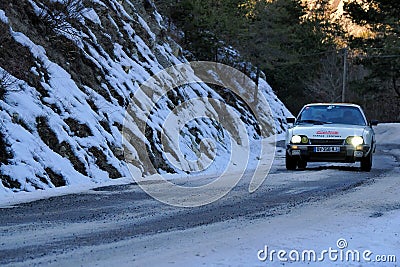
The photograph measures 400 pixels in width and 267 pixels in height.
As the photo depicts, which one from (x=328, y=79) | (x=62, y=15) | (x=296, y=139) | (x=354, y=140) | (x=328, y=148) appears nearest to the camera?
(x=328, y=148)

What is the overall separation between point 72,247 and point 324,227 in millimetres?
2772

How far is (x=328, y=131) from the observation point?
1469 centimetres

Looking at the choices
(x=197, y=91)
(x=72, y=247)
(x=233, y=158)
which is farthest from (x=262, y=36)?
(x=72, y=247)

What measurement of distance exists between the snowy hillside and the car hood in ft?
9.90

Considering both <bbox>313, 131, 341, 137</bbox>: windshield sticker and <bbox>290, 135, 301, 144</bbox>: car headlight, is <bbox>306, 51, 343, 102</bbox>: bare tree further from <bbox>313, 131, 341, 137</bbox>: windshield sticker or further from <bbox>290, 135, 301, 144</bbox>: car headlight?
<bbox>313, 131, 341, 137</bbox>: windshield sticker

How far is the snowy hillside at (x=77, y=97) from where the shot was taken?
1133cm

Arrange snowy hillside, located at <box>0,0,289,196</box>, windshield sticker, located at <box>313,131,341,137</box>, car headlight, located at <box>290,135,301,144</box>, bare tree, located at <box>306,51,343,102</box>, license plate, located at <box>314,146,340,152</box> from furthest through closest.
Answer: bare tree, located at <box>306,51,343,102</box>
car headlight, located at <box>290,135,301,144</box>
windshield sticker, located at <box>313,131,341,137</box>
license plate, located at <box>314,146,340,152</box>
snowy hillside, located at <box>0,0,289,196</box>

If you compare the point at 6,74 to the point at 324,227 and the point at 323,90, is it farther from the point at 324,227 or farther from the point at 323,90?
the point at 323,90

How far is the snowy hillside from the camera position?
446 inches

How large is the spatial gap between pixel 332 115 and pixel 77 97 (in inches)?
242

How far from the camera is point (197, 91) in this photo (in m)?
24.9

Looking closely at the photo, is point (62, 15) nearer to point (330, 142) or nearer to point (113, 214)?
point (330, 142)

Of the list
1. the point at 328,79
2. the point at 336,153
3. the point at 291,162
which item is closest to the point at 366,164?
the point at 336,153

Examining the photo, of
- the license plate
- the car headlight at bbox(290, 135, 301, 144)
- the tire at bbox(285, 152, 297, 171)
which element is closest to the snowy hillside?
the tire at bbox(285, 152, 297, 171)
